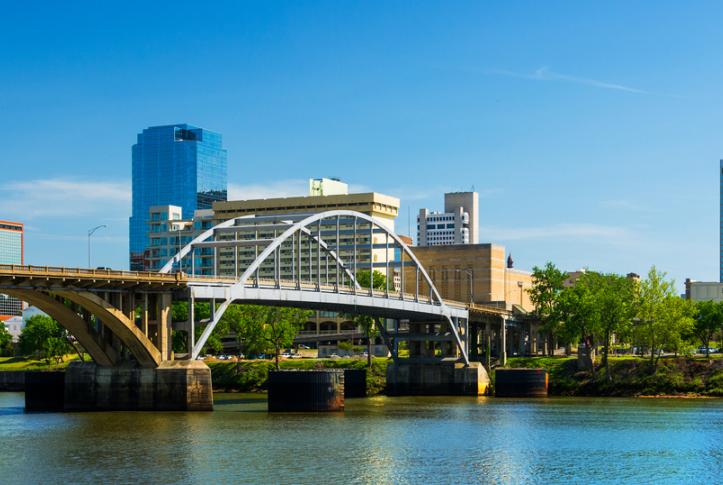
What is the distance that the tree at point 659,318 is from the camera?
130875mm

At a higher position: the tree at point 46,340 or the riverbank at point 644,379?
the tree at point 46,340

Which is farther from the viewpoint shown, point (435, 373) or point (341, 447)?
point (435, 373)

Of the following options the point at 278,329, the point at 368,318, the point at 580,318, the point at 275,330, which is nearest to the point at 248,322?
the point at 275,330

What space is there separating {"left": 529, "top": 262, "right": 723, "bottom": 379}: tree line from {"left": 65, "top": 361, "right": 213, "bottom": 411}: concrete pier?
180 ft

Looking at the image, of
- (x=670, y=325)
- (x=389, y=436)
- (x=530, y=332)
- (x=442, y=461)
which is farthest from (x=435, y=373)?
(x=442, y=461)

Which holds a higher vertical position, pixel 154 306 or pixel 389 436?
pixel 154 306

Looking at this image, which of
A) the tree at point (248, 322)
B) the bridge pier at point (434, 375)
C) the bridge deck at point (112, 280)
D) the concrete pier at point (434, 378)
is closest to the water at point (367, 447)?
the bridge deck at point (112, 280)

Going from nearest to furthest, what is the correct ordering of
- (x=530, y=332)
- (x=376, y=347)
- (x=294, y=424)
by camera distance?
(x=294, y=424) → (x=530, y=332) → (x=376, y=347)

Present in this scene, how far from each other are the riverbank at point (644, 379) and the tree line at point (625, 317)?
1.25 m

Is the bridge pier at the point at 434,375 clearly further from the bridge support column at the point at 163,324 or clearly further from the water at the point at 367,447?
the bridge support column at the point at 163,324

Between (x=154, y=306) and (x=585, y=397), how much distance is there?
5178cm

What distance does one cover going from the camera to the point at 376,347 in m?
A: 192

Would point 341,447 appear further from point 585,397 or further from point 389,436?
point 585,397

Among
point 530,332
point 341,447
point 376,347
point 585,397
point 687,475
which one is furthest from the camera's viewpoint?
point 376,347
